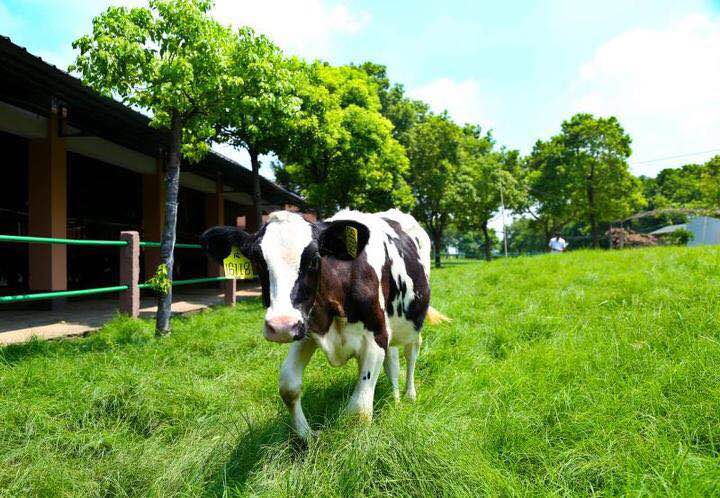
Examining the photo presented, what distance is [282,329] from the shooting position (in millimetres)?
1878

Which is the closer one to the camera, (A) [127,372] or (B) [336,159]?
(A) [127,372]

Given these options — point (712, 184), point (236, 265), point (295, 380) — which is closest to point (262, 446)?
point (295, 380)

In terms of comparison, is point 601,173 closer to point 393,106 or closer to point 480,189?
point 480,189

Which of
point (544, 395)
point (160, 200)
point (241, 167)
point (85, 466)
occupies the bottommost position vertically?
point (85, 466)

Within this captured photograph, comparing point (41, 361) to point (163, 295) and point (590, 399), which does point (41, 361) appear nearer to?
point (163, 295)

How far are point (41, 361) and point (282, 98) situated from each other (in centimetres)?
390

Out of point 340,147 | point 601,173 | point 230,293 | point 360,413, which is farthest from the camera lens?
point 601,173

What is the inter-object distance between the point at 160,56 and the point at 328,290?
13.6 feet

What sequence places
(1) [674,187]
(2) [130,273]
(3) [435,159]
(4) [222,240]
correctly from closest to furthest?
(4) [222,240] < (2) [130,273] < (3) [435,159] < (1) [674,187]

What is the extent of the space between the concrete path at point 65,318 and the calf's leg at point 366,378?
4187 millimetres

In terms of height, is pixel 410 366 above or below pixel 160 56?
below

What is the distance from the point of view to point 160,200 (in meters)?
10.8

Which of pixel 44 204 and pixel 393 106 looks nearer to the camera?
pixel 44 204

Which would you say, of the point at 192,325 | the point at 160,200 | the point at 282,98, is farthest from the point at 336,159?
the point at 192,325
